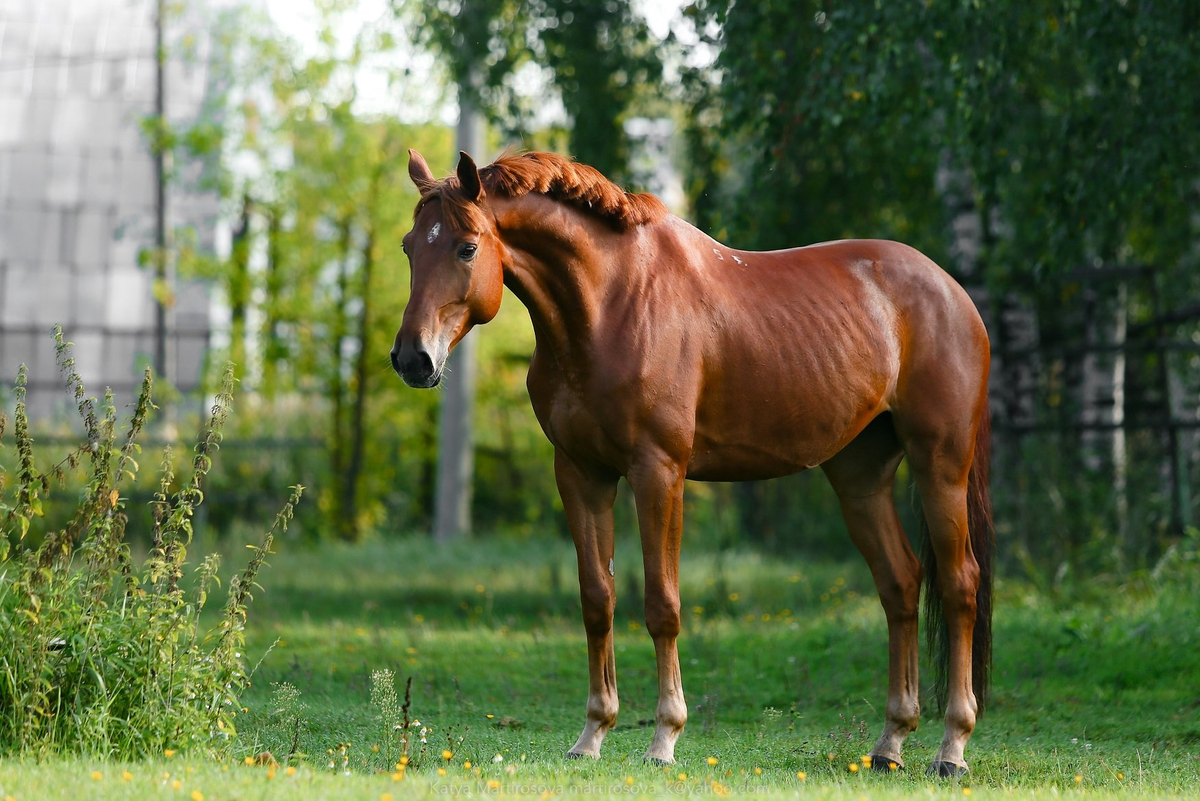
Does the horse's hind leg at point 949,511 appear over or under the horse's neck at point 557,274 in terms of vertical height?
under

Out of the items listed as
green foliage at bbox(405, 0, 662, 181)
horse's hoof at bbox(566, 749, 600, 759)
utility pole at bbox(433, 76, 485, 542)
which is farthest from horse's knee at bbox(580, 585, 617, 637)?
utility pole at bbox(433, 76, 485, 542)

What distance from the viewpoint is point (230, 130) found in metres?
16.1

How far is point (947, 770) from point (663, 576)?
4.81 feet

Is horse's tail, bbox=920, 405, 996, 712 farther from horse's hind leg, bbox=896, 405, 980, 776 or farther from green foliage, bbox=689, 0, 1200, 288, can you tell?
green foliage, bbox=689, 0, 1200, 288

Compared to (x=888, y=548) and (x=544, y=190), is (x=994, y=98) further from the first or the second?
(x=544, y=190)

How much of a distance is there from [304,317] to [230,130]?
259 centimetres

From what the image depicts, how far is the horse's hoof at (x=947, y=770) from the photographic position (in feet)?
16.5

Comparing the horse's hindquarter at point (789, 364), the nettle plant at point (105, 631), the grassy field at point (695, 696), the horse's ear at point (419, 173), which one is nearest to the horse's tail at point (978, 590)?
the grassy field at point (695, 696)

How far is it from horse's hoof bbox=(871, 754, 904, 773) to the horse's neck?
7.12ft

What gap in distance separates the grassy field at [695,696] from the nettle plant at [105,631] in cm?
24

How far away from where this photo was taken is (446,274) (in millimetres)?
4531

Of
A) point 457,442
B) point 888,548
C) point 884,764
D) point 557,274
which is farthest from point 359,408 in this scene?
point 884,764

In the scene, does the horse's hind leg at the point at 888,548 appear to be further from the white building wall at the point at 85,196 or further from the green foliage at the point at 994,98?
the white building wall at the point at 85,196

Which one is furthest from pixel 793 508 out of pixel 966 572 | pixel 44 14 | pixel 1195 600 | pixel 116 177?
pixel 44 14
